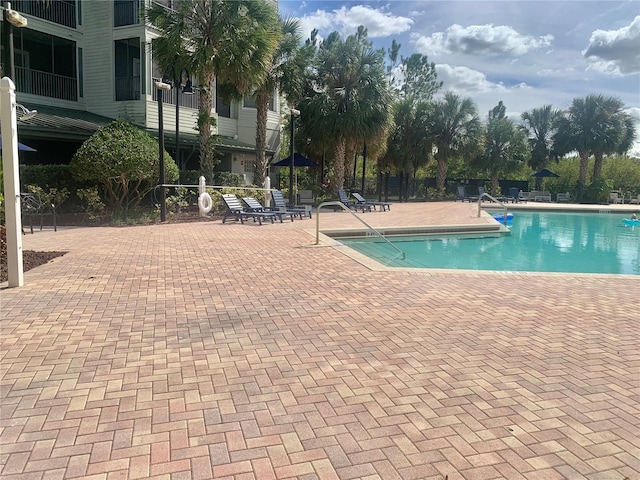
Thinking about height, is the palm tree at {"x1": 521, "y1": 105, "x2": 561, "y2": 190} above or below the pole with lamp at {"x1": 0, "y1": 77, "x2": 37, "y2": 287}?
above

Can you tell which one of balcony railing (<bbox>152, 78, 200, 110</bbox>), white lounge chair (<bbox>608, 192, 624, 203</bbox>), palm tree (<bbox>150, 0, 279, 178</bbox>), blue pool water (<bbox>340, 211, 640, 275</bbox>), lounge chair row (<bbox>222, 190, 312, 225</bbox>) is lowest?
blue pool water (<bbox>340, 211, 640, 275</bbox>)

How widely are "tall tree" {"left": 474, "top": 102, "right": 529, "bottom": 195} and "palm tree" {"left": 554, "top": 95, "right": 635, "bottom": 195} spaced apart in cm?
430

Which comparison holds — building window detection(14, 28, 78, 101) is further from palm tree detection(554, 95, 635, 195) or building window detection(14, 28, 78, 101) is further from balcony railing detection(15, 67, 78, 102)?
palm tree detection(554, 95, 635, 195)

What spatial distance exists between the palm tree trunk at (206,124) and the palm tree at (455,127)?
1711 centimetres

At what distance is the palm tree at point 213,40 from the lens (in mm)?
15320

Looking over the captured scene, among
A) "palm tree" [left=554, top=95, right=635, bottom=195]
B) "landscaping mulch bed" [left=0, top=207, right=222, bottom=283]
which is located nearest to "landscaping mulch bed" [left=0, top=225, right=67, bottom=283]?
"landscaping mulch bed" [left=0, top=207, right=222, bottom=283]

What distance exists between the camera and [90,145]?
1277 centimetres

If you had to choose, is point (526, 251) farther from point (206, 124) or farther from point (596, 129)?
point (596, 129)

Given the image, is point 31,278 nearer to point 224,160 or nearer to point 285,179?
point 224,160

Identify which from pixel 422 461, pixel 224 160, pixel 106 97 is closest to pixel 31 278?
pixel 422 461

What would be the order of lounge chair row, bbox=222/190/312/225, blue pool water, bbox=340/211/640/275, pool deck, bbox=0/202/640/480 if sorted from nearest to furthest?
pool deck, bbox=0/202/640/480 < blue pool water, bbox=340/211/640/275 < lounge chair row, bbox=222/190/312/225

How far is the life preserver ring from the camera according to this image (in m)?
15.0

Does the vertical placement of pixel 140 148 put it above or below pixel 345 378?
above

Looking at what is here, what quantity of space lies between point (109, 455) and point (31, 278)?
462 centimetres
